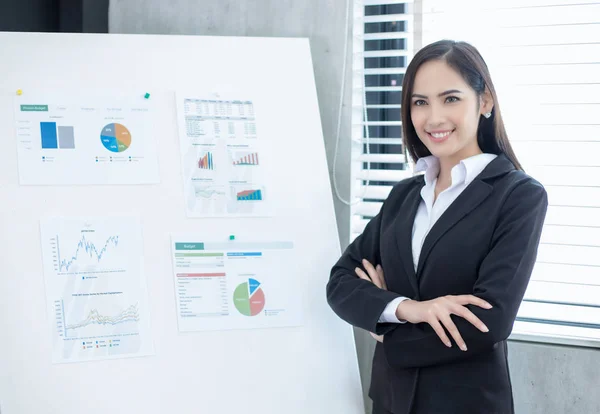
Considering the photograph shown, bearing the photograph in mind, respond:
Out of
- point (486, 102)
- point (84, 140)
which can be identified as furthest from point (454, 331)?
point (84, 140)

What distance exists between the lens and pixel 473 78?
1.70 m

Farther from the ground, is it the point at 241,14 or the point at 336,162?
the point at 241,14

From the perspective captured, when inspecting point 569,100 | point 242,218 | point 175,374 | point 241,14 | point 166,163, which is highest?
point 241,14

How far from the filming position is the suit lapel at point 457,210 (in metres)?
1.66

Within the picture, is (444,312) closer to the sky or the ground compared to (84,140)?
closer to the ground

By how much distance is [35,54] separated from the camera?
1.97m

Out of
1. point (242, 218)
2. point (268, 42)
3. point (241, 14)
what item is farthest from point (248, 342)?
point (241, 14)

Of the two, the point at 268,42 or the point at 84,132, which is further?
the point at 268,42

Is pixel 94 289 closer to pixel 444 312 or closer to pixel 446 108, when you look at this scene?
pixel 444 312

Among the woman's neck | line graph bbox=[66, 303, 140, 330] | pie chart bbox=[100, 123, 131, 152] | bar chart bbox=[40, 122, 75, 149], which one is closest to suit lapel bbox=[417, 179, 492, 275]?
the woman's neck

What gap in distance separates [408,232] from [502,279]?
0.30 metres

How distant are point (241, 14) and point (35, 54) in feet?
2.38

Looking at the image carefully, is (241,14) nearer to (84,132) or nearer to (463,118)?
(84,132)

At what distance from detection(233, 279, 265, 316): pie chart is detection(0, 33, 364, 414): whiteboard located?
6 centimetres
